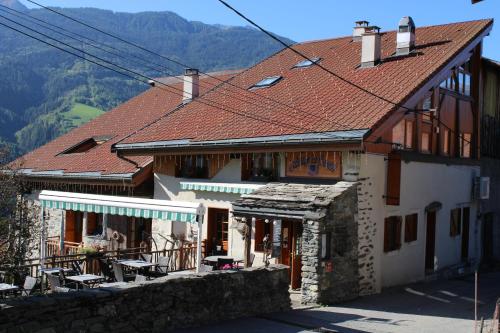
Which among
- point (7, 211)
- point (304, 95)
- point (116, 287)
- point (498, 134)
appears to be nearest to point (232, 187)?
point (304, 95)

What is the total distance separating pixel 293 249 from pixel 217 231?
3431 mm

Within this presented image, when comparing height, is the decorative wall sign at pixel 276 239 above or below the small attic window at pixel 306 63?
below

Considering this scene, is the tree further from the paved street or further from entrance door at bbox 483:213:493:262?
entrance door at bbox 483:213:493:262

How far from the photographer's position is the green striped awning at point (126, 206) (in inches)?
484

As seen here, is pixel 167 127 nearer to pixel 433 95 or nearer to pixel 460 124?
pixel 433 95

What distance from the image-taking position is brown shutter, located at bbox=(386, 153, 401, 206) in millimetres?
14204

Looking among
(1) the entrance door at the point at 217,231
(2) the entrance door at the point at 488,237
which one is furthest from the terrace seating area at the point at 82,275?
(2) the entrance door at the point at 488,237

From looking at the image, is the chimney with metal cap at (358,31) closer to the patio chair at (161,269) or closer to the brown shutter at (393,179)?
the brown shutter at (393,179)

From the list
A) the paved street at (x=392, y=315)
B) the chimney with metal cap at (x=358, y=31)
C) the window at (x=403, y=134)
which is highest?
the chimney with metal cap at (x=358, y=31)

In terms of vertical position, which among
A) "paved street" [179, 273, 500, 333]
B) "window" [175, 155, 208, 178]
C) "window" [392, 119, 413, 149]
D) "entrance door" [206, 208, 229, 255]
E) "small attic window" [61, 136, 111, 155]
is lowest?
"paved street" [179, 273, 500, 333]

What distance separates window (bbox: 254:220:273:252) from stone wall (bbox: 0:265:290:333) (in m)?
4.05

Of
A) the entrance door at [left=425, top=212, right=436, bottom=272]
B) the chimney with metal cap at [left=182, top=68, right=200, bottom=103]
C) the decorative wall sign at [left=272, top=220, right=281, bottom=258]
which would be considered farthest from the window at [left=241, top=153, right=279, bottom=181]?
the chimney with metal cap at [left=182, top=68, right=200, bottom=103]

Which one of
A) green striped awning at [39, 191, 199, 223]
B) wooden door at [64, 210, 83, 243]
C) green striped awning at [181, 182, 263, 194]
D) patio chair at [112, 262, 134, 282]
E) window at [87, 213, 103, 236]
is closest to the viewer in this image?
green striped awning at [39, 191, 199, 223]

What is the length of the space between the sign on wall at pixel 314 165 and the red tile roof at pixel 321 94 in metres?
0.62
